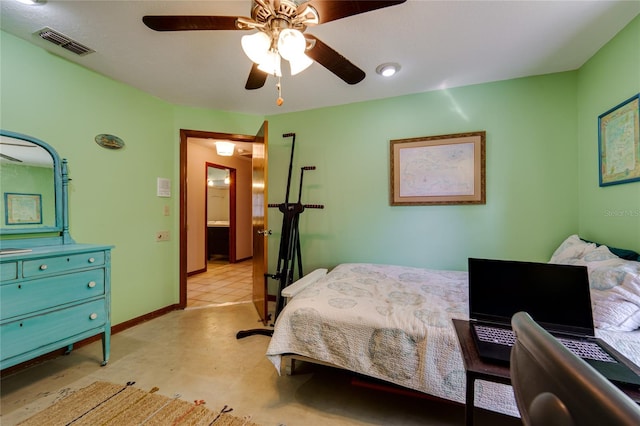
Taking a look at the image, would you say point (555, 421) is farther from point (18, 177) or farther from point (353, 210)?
point (18, 177)

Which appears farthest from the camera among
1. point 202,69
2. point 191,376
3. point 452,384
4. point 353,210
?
point 353,210

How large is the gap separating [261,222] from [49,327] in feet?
5.48

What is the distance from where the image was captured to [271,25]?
1280mm

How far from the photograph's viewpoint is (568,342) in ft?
3.20

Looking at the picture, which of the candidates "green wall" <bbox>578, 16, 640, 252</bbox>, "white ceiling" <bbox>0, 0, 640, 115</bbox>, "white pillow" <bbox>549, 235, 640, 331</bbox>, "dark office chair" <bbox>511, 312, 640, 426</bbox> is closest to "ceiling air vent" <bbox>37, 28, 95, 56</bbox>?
"white ceiling" <bbox>0, 0, 640, 115</bbox>

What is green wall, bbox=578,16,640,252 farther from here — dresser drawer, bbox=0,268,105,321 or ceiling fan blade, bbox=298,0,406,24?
dresser drawer, bbox=0,268,105,321

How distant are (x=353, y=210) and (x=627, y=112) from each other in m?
2.19

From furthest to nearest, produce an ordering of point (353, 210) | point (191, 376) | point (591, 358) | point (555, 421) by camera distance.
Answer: point (353, 210)
point (191, 376)
point (591, 358)
point (555, 421)

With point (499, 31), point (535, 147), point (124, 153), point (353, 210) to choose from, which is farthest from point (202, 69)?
point (535, 147)

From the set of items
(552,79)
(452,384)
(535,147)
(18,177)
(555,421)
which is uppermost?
(552,79)

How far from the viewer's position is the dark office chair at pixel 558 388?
29 centimetres

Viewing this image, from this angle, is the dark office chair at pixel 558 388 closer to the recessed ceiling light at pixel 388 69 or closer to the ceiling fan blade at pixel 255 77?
the ceiling fan blade at pixel 255 77

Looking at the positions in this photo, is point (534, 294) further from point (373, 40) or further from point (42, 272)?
point (42, 272)

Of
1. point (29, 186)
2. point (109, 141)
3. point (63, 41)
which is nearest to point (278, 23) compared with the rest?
point (63, 41)
